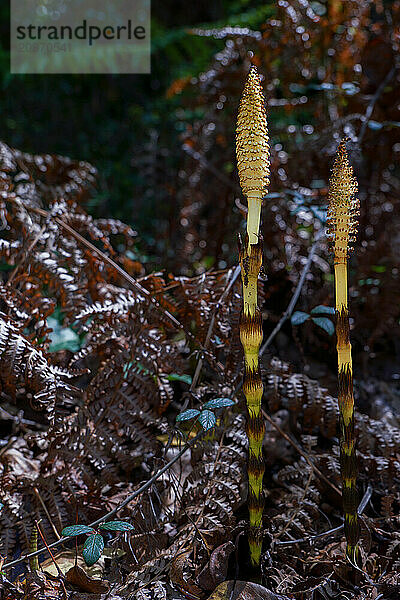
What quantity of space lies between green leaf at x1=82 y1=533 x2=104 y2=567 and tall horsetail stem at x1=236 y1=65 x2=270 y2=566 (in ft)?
1.18

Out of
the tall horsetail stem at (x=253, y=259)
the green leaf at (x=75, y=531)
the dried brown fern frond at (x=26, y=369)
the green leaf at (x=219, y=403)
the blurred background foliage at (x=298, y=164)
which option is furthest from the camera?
the blurred background foliage at (x=298, y=164)

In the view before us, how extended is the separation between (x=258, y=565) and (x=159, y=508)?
422mm

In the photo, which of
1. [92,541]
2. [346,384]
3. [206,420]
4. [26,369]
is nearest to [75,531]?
[92,541]

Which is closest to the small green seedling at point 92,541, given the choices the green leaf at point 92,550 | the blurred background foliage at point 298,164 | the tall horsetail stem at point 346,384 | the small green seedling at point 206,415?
the green leaf at point 92,550

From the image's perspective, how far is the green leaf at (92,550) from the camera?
3.94ft

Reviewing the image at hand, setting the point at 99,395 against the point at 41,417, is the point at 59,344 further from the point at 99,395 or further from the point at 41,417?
the point at 99,395

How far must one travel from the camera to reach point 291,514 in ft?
5.02

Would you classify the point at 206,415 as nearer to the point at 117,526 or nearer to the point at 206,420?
the point at 206,420

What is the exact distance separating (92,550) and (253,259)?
75 cm

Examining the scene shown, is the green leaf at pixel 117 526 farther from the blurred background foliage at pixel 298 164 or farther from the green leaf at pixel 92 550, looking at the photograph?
the blurred background foliage at pixel 298 164

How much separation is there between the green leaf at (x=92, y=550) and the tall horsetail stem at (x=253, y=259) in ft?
1.18

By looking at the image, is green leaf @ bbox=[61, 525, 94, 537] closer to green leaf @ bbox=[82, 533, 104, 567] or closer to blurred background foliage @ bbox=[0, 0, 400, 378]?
green leaf @ bbox=[82, 533, 104, 567]

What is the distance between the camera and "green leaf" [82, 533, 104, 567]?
120 centimetres

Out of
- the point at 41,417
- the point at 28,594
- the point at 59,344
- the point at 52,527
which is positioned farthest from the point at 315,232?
the point at 28,594
